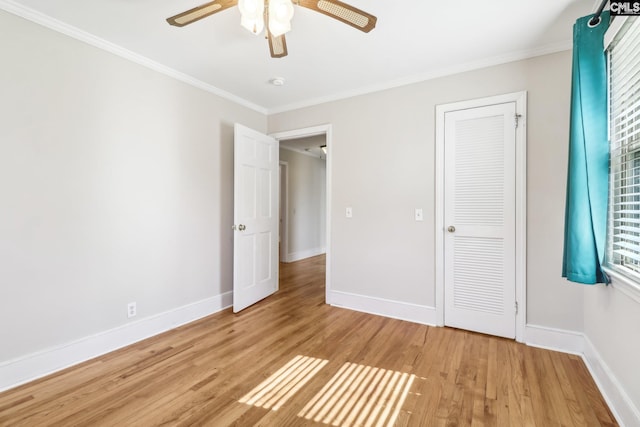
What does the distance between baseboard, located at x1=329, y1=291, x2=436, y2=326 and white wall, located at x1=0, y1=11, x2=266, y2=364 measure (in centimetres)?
151

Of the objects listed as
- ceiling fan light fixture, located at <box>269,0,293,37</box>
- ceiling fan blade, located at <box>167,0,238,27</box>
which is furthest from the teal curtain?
ceiling fan blade, located at <box>167,0,238,27</box>

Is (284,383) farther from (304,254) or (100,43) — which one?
(304,254)

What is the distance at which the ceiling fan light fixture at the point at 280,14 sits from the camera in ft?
5.04

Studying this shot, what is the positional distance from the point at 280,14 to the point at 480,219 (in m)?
2.29

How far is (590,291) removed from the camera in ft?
7.03

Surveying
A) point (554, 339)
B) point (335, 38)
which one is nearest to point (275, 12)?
point (335, 38)

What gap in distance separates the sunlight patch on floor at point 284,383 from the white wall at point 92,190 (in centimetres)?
141

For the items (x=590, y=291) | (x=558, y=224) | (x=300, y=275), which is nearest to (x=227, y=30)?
(x=558, y=224)

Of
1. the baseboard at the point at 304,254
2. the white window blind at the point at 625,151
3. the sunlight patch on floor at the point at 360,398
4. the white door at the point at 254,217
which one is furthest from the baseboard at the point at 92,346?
the white window blind at the point at 625,151

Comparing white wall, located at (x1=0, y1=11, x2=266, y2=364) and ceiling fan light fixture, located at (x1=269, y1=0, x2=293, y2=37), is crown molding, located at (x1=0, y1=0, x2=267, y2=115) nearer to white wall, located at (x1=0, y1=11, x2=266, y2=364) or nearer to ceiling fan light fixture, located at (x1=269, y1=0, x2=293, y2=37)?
white wall, located at (x1=0, y1=11, x2=266, y2=364)

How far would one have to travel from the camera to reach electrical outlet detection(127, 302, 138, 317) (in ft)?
8.28

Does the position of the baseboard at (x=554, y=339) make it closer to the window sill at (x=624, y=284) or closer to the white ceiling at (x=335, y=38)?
the window sill at (x=624, y=284)

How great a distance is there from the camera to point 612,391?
1.69 meters

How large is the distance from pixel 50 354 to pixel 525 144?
13.0 feet
